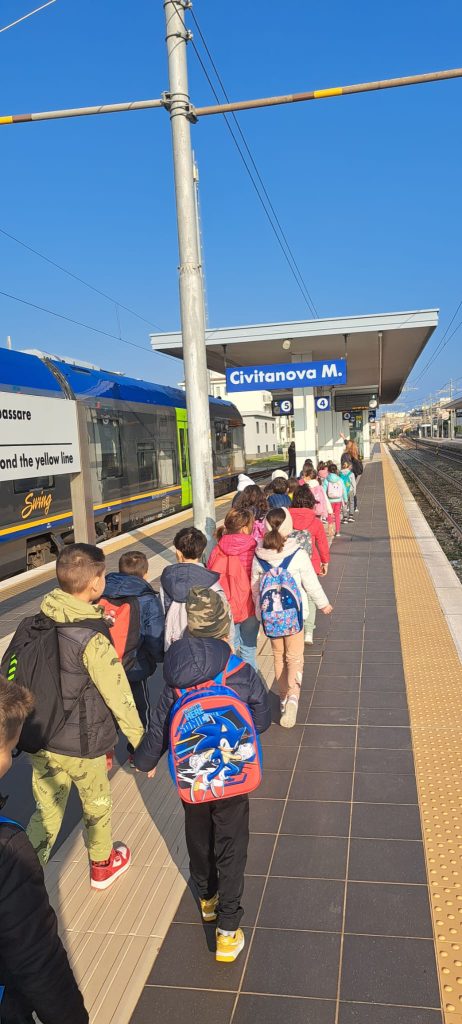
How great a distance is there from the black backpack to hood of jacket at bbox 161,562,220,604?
914mm

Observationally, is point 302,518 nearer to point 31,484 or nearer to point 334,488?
point 31,484

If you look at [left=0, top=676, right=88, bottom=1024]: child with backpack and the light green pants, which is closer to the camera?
[left=0, top=676, right=88, bottom=1024]: child with backpack

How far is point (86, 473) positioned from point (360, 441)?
3638 cm

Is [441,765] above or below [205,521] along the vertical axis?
below

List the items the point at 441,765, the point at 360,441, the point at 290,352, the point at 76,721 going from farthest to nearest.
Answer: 1. the point at 360,441
2. the point at 290,352
3. the point at 441,765
4. the point at 76,721

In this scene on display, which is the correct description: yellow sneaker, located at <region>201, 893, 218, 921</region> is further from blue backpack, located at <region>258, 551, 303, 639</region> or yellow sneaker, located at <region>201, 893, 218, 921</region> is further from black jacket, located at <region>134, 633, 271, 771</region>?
blue backpack, located at <region>258, 551, 303, 639</region>

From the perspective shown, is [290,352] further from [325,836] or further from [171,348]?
[325,836]

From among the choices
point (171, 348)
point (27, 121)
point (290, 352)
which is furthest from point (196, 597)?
point (290, 352)

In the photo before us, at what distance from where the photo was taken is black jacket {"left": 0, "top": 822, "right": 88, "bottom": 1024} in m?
1.50

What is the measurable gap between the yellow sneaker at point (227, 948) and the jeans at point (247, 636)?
8.40ft

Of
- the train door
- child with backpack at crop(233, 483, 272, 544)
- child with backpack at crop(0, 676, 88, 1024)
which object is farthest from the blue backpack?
the train door

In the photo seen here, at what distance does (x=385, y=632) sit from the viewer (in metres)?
6.66

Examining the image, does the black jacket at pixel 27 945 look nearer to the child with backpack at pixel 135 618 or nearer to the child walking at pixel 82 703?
the child walking at pixel 82 703

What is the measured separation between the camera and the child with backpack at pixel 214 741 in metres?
2.42
